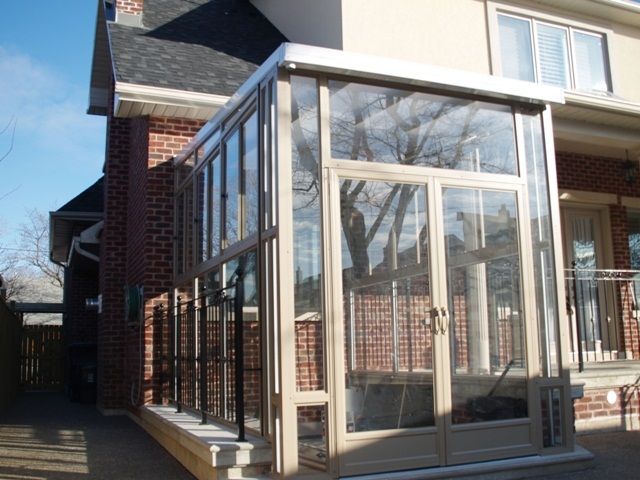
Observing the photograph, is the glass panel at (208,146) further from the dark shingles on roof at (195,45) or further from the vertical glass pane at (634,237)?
the vertical glass pane at (634,237)

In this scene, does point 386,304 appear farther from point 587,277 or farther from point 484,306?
point 587,277

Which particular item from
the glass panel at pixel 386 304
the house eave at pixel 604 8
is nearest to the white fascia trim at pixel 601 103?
the house eave at pixel 604 8

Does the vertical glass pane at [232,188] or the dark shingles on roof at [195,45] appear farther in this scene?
the dark shingles on roof at [195,45]

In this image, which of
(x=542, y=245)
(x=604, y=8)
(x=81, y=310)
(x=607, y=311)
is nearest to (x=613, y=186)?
(x=607, y=311)

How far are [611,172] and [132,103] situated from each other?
696 cm

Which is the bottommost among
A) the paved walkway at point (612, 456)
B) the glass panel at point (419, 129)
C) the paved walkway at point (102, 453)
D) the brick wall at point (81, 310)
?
the paved walkway at point (612, 456)

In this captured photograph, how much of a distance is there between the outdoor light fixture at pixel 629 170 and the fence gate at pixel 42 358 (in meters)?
13.1

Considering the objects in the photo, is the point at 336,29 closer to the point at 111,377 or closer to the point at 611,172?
the point at 611,172

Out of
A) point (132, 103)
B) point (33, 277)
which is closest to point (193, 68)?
point (132, 103)

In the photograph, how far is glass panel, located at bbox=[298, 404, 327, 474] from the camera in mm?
4691

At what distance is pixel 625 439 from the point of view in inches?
267

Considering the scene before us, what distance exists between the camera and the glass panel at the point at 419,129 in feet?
17.3

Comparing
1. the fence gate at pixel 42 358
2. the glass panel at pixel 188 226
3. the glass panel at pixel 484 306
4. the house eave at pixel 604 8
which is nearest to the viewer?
the glass panel at pixel 484 306

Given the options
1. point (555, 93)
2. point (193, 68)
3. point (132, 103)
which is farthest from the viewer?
point (193, 68)
